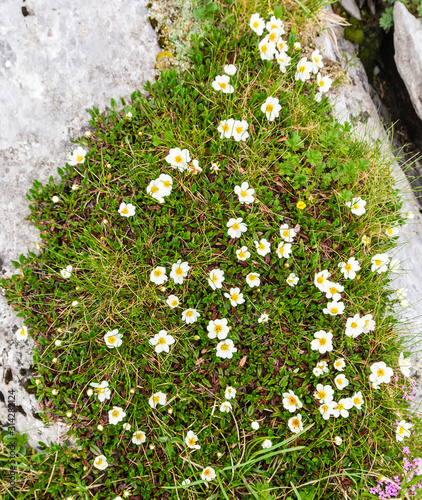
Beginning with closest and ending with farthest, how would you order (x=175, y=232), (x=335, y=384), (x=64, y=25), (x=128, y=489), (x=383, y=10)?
(x=128, y=489) → (x=335, y=384) → (x=175, y=232) → (x=64, y=25) → (x=383, y=10)

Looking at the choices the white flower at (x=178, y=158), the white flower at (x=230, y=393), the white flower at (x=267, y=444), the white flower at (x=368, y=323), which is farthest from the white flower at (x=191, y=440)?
the white flower at (x=178, y=158)

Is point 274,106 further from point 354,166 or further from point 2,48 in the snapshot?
point 2,48

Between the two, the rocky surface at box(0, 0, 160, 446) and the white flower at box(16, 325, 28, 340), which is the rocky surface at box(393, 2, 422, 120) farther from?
the white flower at box(16, 325, 28, 340)

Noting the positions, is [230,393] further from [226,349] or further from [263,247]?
[263,247]

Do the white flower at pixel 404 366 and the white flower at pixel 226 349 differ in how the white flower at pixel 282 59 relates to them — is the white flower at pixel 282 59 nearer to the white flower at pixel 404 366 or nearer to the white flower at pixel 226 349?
the white flower at pixel 226 349

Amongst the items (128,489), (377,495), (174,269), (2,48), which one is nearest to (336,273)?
(174,269)

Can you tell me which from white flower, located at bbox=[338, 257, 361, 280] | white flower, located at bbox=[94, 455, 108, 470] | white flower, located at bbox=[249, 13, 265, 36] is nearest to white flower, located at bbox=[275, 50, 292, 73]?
white flower, located at bbox=[249, 13, 265, 36]

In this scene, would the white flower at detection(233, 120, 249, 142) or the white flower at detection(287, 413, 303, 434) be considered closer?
the white flower at detection(287, 413, 303, 434)
